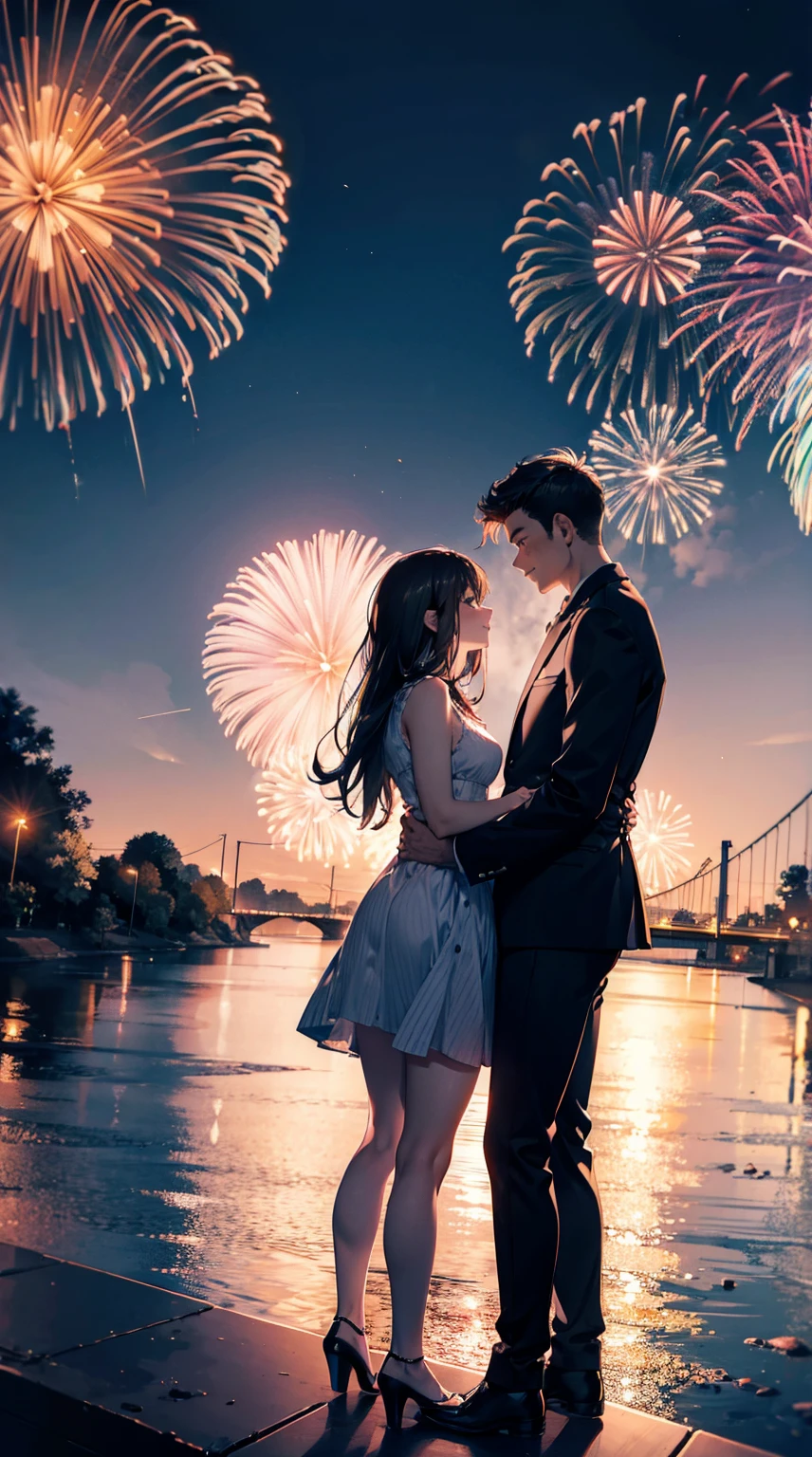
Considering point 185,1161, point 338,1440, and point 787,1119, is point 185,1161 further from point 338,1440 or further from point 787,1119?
point 787,1119

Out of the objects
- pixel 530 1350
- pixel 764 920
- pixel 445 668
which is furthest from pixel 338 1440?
pixel 764 920

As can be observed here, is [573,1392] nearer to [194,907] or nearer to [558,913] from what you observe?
[558,913]

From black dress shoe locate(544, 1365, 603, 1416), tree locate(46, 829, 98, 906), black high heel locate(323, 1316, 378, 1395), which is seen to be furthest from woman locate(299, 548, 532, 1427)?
tree locate(46, 829, 98, 906)

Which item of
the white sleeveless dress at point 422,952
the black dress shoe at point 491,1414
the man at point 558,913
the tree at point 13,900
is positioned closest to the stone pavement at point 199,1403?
the black dress shoe at point 491,1414

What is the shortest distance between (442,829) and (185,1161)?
6315mm

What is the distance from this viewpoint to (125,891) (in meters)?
63.9

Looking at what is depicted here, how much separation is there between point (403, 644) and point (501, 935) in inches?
26.5

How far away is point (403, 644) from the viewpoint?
8.77ft

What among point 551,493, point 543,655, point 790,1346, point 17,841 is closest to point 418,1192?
point 543,655

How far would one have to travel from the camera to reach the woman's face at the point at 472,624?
8.85 ft

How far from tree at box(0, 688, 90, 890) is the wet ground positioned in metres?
31.9

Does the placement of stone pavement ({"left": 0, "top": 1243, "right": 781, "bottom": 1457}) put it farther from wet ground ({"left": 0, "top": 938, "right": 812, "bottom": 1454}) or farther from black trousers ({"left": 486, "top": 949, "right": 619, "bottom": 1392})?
wet ground ({"left": 0, "top": 938, "right": 812, "bottom": 1454})

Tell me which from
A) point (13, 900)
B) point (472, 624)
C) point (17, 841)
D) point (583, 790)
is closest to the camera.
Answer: point (583, 790)

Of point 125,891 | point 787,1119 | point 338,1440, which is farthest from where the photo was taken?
point 125,891
